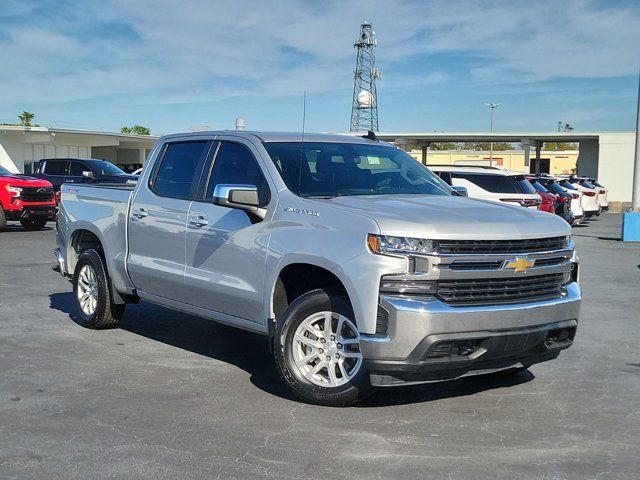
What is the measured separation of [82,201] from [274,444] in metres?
4.45

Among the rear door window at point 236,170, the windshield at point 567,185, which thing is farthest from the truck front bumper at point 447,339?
the windshield at point 567,185

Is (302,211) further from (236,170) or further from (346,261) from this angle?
(236,170)

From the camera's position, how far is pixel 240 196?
596 cm

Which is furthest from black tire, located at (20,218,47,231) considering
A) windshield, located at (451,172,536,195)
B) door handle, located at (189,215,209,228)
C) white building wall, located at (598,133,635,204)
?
white building wall, located at (598,133,635,204)

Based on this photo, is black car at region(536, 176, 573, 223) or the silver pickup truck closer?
the silver pickup truck

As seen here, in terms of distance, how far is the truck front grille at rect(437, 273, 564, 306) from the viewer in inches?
202

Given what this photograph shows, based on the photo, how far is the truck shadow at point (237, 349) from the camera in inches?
237

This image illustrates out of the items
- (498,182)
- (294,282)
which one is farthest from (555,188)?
(294,282)

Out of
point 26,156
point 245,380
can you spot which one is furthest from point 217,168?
point 26,156

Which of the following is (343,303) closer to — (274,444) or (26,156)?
(274,444)

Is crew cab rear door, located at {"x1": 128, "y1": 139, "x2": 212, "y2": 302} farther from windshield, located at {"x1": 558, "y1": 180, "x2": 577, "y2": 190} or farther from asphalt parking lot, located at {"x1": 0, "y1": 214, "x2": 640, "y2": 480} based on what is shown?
windshield, located at {"x1": 558, "y1": 180, "x2": 577, "y2": 190}

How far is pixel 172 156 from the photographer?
735 centimetres

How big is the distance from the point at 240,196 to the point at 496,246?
6.26ft

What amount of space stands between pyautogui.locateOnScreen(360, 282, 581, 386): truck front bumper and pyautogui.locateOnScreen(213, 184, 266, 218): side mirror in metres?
1.42
